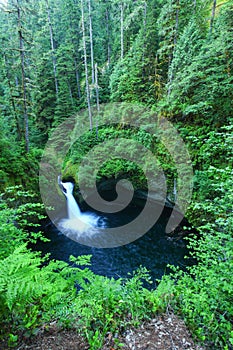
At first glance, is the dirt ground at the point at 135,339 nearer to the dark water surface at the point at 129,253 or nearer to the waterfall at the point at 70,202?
the dark water surface at the point at 129,253

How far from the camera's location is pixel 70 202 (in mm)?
11422

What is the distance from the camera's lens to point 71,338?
223cm

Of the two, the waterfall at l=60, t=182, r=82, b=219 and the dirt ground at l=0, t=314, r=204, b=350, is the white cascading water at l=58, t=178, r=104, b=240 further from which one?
the dirt ground at l=0, t=314, r=204, b=350

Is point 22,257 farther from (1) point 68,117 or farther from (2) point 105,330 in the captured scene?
(1) point 68,117

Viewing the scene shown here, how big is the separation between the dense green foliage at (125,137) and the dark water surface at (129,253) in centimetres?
68

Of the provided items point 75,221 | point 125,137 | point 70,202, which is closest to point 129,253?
point 75,221

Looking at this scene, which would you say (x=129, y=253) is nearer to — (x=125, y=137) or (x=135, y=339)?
(x=135, y=339)

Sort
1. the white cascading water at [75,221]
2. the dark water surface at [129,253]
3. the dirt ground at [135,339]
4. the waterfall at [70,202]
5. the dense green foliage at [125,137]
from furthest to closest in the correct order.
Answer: the waterfall at [70,202] → the white cascading water at [75,221] → the dark water surface at [129,253] → the dense green foliage at [125,137] → the dirt ground at [135,339]

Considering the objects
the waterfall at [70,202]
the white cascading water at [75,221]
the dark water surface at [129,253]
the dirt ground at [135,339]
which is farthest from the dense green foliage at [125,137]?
the white cascading water at [75,221]

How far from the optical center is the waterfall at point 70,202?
35.9ft

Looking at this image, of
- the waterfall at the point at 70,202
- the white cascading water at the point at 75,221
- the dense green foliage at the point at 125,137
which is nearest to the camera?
the dense green foliage at the point at 125,137

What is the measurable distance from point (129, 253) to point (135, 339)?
5.85 metres

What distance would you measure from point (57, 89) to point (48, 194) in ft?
43.6

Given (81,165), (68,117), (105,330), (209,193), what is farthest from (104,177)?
(105,330)
